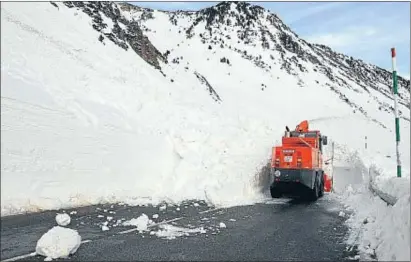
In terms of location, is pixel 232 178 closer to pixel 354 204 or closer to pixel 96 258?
pixel 354 204

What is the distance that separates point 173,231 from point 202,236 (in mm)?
621

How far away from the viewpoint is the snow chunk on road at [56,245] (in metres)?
6.09

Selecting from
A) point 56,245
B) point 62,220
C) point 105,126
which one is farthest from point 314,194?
point 56,245

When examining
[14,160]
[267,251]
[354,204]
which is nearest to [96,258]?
[267,251]

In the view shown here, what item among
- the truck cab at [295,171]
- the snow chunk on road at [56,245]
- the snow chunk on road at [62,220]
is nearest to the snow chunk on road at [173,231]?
the snow chunk on road at [62,220]

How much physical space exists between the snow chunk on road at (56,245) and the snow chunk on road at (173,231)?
1.88 metres

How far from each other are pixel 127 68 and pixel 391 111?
5081 centimetres

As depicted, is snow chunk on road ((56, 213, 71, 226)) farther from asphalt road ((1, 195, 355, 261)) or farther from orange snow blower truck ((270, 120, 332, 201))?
orange snow blower truck ((270, 120, 332, 201))

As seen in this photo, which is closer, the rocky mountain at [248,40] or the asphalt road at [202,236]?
the asphalt road at [202,236]

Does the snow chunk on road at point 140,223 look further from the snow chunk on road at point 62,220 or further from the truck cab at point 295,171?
the truck cab at point 295,171

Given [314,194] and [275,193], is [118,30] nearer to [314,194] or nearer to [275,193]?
[275,193]

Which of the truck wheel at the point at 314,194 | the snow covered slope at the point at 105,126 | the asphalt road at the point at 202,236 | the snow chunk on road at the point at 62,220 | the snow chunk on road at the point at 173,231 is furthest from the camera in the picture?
the truck wheel at the point at 314,194

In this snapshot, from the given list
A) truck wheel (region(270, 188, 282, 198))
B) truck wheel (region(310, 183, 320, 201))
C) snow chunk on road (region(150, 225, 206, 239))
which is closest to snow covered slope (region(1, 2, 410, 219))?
truck wheel (region(270, 188, 282, 198))

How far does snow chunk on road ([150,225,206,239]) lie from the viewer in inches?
312
